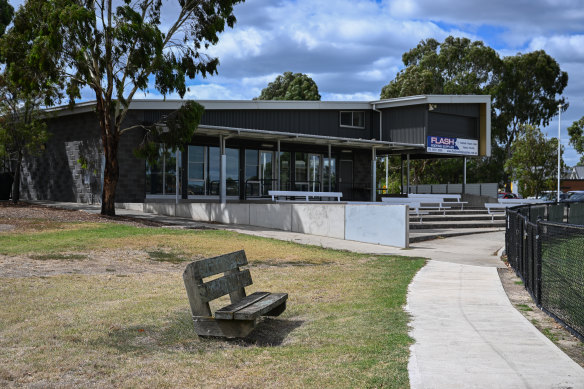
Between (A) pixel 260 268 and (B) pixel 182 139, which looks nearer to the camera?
(A) pixel 260 268

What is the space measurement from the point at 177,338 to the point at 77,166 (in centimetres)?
2174

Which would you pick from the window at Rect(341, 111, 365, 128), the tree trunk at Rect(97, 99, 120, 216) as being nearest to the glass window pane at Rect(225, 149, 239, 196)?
the window at Rect(341, 111, 365, 128)

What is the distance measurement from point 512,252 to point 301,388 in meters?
8.47

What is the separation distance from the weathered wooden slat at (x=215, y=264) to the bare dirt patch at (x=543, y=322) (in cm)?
345

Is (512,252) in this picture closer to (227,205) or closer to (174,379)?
(174,379)

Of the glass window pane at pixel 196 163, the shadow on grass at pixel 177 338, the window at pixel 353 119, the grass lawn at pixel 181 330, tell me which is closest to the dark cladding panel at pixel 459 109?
the window at pixel 353 119

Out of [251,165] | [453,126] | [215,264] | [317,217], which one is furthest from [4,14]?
[215,264]

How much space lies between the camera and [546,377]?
4434 mm

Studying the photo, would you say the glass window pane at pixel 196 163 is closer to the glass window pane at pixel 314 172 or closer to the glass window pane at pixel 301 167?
the glass window pane at pixel 301 167

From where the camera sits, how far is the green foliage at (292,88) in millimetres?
60812

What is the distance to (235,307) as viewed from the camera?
6.36m

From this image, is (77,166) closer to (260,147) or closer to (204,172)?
(204,172)

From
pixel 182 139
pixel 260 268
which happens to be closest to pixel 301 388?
pixel 260 268

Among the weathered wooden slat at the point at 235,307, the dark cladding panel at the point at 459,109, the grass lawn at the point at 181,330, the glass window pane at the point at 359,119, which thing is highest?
the dark cladding panel at the point at 459,109
